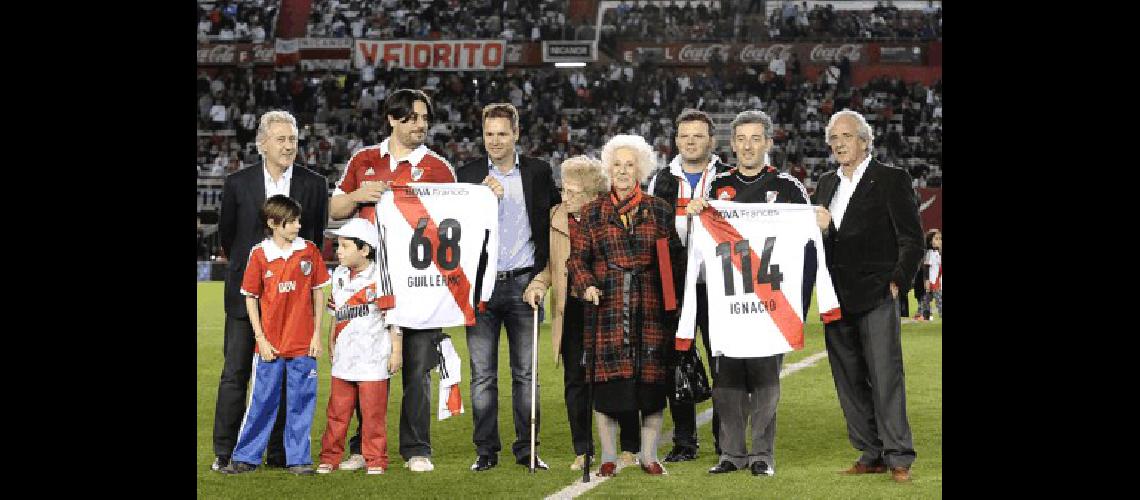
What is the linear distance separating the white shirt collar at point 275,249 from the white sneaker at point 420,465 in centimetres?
134

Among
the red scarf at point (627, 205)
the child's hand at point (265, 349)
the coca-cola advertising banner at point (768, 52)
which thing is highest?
the coca-cola advertising banner at point (768, 52)

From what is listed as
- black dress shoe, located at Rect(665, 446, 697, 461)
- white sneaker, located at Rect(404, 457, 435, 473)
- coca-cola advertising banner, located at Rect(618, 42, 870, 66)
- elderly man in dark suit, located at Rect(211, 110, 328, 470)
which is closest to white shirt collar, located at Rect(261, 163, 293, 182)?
elderly man in dark suit, located at Rect(211, 110, 328, 470)

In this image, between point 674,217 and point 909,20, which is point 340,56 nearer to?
point 909,20

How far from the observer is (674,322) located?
7.85 meters

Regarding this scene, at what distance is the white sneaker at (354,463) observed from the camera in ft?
26.2

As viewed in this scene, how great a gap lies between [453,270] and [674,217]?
4.17 feet

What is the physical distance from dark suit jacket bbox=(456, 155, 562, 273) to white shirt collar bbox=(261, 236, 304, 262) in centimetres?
101

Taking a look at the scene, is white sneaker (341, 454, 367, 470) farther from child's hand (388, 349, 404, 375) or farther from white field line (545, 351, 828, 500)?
white field line (545, 351, 828, 500)

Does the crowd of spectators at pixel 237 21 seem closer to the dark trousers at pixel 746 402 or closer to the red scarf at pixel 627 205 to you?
the red scarf at pixel 627 205

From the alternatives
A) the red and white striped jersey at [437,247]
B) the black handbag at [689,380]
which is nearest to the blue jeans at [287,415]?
the red and white striped jersey at [437,247]

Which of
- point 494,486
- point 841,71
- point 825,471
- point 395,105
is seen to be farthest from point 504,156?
point 841,71

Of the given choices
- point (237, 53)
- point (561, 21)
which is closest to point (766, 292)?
point (561, 21)

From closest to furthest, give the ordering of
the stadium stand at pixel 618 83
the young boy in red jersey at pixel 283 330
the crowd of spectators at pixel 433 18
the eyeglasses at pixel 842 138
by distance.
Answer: the eyeglasses at pixel 842 138 → the young boy in red jersey at pixel 283 330 → the stadium stand at pixel 618 83 → the crowd of spectators at pixel 433 18

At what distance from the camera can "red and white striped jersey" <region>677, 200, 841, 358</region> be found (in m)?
7.66
